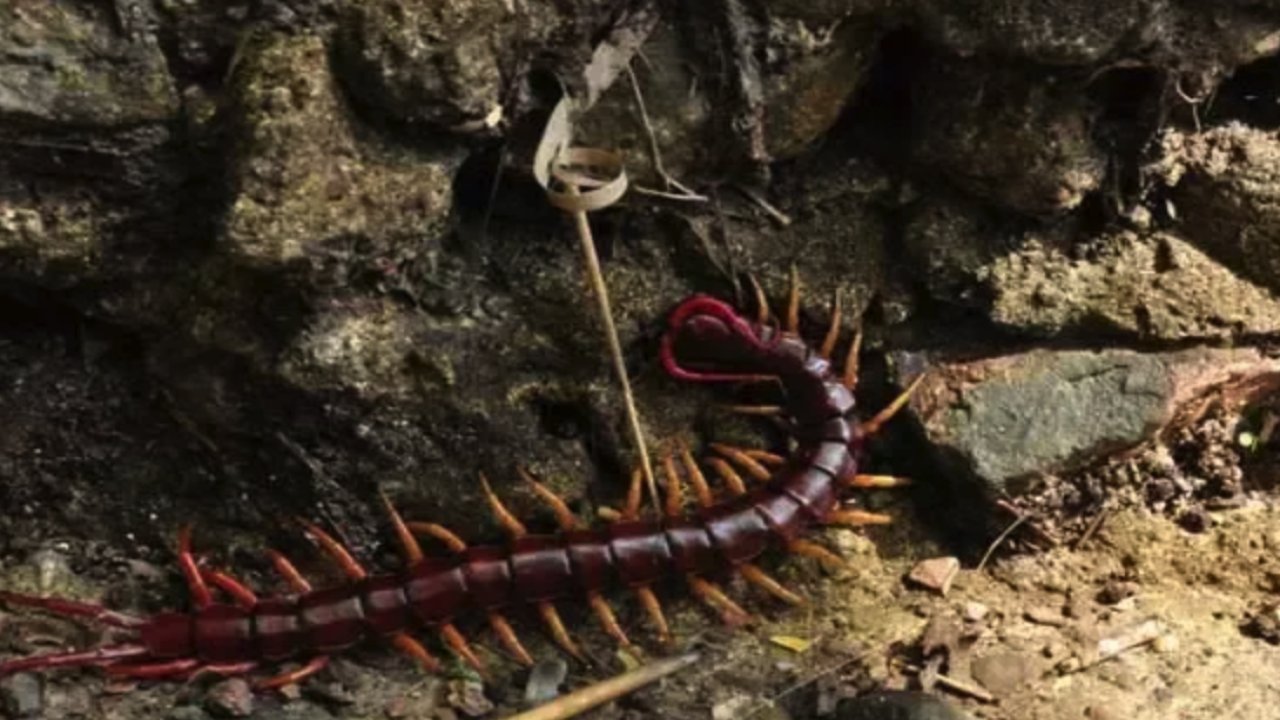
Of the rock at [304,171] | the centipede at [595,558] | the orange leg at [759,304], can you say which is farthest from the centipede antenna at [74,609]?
the orange leg at [759,304]

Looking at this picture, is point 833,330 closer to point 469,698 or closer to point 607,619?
point 607,619

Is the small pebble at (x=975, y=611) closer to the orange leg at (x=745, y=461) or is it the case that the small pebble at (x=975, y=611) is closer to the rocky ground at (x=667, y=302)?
the rocky ground at (x=667, y=302)

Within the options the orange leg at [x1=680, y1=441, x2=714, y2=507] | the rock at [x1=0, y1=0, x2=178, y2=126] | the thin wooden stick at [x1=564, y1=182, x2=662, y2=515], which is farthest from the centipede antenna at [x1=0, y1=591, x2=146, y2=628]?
the orange leg at [x1=680, y1=441, x2=714, y2=507]

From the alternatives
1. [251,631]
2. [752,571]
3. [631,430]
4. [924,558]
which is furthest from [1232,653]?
[251,631]

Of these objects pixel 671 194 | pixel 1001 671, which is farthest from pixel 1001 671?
pixel 671 194

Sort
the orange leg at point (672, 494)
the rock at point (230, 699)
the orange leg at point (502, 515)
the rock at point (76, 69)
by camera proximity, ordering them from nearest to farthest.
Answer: the rock at point (76, 69) < the rock at point (230, 699) < the orange leg at point (502, 515) < the orange leg at point (672, 494)

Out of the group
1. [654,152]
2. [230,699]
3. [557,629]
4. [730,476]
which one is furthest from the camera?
[730,476]

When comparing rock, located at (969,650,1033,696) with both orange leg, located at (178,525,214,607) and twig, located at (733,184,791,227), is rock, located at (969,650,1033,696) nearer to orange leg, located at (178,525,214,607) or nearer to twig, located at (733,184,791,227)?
twig, located at (733,184,791,227)
